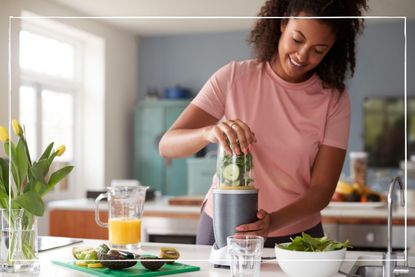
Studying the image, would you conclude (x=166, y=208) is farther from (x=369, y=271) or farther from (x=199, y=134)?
(x=369, y=271)

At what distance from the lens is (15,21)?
128cm

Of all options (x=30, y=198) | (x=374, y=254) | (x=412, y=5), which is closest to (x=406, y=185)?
(x=374, y=254)

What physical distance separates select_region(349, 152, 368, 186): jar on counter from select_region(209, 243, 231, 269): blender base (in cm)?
30

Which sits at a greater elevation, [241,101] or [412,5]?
[412,5]

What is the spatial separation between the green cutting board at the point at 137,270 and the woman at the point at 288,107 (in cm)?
13

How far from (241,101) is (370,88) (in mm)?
251

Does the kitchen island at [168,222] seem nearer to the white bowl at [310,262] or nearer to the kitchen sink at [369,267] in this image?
the kitchen sink at [369,267]

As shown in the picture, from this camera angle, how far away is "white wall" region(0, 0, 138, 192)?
3.99ft

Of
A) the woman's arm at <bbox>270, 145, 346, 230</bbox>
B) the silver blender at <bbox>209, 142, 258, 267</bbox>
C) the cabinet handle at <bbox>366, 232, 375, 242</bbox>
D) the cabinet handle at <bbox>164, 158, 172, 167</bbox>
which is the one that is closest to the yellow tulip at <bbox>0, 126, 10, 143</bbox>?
the cabinet handle at <bbox>164, 158, 172, 167</bbox>

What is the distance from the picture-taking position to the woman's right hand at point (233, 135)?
1.13 metres

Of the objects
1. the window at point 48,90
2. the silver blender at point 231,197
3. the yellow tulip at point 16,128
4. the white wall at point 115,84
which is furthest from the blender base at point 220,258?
the yellow tulip at point 16,128

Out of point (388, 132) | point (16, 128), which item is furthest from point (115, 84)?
point (388, 132)

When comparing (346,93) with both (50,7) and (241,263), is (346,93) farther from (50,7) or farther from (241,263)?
(50,7)

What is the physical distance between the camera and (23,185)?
4.09 ft
